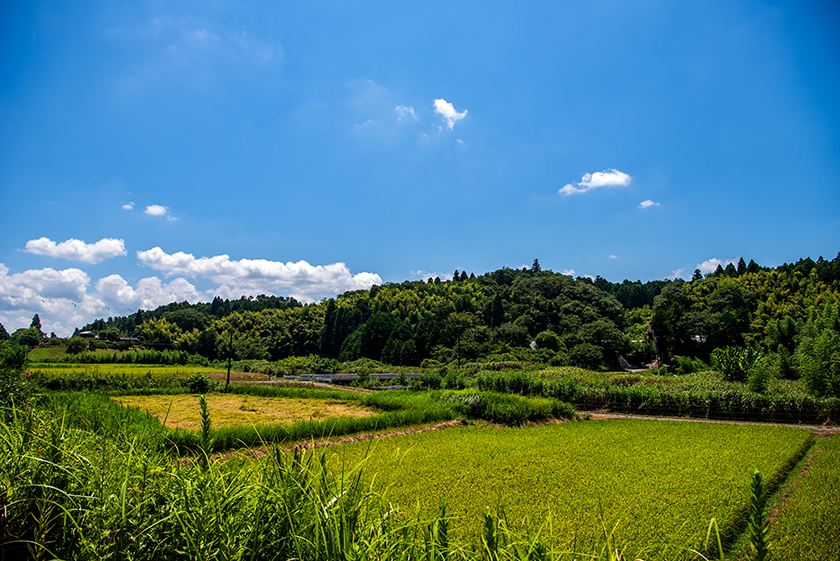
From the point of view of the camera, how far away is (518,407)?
53.8ft

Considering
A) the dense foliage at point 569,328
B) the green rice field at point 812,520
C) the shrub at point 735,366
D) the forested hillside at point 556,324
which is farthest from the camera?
the forested hillside at point 556,324

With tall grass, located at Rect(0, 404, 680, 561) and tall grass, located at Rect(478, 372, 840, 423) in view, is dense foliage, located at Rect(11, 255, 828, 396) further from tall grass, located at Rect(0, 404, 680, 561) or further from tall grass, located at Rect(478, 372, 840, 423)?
tall grass, located at Rect(0, 404, 680, 561)

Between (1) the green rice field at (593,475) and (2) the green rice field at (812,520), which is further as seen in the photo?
(1) the green rice field at (593,475)

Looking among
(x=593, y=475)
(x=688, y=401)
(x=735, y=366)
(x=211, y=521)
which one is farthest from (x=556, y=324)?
(x=211, y=521)

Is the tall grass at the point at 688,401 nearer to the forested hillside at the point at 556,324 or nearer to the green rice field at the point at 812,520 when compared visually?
the forested hillside at the point at 556,324

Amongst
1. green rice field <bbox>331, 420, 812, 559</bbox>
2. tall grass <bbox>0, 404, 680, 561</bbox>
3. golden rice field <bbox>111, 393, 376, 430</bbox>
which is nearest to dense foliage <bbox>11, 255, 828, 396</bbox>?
golden rice field <bbox>111, 393, 376, 430</bbox>

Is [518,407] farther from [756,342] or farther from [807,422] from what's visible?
[756,342]

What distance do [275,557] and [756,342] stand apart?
51.2 metres

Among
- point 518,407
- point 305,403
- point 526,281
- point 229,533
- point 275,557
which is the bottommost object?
point 305,403

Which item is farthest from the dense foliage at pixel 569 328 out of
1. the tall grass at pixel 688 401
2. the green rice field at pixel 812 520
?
the green rice field at pixel 812 520

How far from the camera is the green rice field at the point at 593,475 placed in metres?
5.93

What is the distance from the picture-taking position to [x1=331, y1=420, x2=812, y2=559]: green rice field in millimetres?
5930

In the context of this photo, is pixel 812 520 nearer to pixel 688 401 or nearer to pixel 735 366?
pixel 688 401

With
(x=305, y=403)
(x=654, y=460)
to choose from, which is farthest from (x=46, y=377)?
(x=654, y=460)
